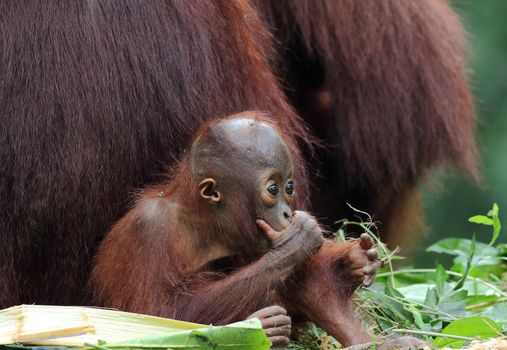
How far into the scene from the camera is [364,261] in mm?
2279

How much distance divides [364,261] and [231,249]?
0.85 feet

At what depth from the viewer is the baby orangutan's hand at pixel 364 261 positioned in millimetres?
2271

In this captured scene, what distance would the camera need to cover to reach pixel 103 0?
2.44 metres

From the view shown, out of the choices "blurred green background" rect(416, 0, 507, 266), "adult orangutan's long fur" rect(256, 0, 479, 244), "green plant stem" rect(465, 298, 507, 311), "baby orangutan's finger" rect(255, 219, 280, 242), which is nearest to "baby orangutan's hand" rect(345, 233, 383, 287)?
"baby orangutan's finger" rect(255, 219, 280, 242)

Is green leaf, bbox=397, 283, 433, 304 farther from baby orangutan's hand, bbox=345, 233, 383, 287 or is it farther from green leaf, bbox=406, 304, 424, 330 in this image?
baby orangutan's hand, bbox=345, 233, 383, 287

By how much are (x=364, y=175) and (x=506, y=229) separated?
246 cm

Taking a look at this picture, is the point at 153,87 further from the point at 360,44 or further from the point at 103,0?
the point at 360,44

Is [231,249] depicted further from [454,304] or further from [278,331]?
[454,304]

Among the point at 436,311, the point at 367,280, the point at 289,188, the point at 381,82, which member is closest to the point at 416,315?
the point at 436,311

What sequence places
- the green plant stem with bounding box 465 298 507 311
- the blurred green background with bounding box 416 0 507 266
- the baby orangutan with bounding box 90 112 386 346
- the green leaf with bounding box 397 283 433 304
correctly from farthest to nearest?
the blurred green background with bounding box 416 0 507 266 < the green leaf with bounding box 397 283 433 304 < the green plant stem with bounding box 465 298 507 311 < the baby orangutan with bounding box 90 112 386 346

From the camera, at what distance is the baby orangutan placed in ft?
7.26

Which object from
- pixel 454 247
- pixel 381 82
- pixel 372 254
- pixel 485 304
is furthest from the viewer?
pixel 381 82

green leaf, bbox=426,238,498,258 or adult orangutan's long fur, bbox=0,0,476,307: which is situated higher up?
adult orangutan's long fur, bbox=0,0,476,307

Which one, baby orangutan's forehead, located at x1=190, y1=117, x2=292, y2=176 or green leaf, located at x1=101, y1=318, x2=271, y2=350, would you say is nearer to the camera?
green leaf, located at x1=101, y1=318, x2=271, y2=350
